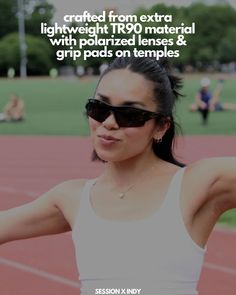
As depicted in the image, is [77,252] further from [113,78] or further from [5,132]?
[5,132]

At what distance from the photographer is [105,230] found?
1525 millimetres

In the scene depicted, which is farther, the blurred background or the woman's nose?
the blurred background

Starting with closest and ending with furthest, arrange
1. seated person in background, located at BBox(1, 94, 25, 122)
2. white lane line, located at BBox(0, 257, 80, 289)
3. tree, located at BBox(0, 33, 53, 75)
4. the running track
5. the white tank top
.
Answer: the white tank top → the running track → white lane line, located at BBox(0, 257, 80, 289) → seated person in background, located at BBox(1, 94, 25, 122) → tree, located at BBox(0, 33, 53, 75)

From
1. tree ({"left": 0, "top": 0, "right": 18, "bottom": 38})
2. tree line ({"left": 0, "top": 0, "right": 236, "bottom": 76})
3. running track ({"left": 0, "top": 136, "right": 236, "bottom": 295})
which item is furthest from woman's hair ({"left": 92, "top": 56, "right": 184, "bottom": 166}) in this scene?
tree ({"left": 0, "top": 0, "right": 18, "bottom": 38})

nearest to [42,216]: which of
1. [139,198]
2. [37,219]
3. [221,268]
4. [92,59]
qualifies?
[37,219]

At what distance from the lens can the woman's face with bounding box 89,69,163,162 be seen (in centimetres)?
155

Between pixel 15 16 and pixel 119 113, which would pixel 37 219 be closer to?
pixel 119 113

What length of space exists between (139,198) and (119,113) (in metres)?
0.18

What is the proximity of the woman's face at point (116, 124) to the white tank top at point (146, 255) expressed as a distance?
0.13 metres

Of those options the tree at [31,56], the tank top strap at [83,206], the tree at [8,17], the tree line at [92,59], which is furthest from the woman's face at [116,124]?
the tree at [8,17]

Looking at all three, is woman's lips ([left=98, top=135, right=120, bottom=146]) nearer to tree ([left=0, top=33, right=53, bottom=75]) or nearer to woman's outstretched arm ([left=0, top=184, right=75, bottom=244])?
woman's outstretched arm ([left=0, top=184, right=75, bottom=244])

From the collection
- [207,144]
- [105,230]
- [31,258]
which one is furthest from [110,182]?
[207,144]

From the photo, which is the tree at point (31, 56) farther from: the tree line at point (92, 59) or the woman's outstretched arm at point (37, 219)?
the woman's outstretched arm at point (37, 219)

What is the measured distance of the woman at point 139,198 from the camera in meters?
1.50
